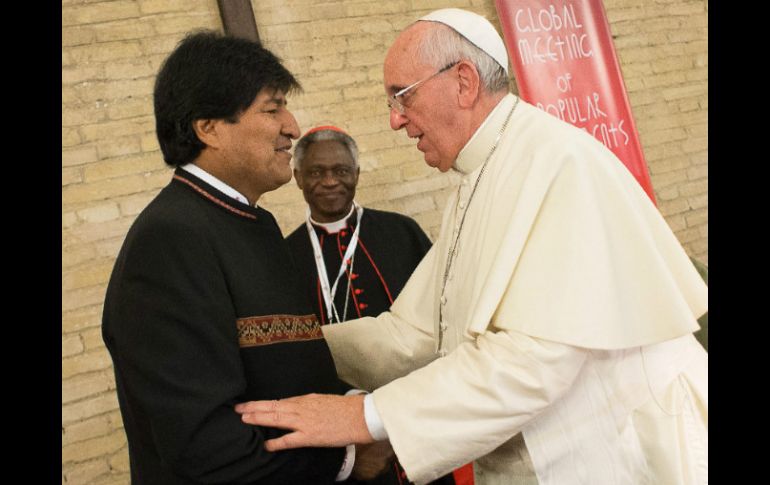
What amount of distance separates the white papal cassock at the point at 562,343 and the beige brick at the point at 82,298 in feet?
8.27

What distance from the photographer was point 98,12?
4121mm

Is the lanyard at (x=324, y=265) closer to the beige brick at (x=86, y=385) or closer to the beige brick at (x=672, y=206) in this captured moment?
the beige brick at (x=86, y=385)

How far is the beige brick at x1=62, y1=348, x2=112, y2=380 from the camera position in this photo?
392 centimetres

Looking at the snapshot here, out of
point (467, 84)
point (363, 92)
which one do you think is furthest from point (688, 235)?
point (467, 84)

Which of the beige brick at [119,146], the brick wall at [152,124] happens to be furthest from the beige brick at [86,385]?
the beige brick at [119,146]

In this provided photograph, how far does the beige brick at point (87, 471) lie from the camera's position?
3910 millimetres

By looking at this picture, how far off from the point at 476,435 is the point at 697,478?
2.00 ft

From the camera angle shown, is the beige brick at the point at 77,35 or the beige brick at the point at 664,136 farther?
the beige brick at the point at 664,136

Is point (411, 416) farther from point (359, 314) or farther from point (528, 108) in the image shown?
point (359, 314)

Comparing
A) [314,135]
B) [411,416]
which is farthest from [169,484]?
[314,135]

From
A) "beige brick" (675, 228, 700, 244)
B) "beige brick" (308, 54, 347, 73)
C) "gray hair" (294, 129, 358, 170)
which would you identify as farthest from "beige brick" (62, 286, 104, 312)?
"beige brick" (675, 228, 700, 244)

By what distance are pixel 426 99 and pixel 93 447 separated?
9.29 feet

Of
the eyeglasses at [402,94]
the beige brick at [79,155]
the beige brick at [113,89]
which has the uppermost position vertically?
the beige brick at [113,89]

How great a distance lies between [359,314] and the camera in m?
4.07
